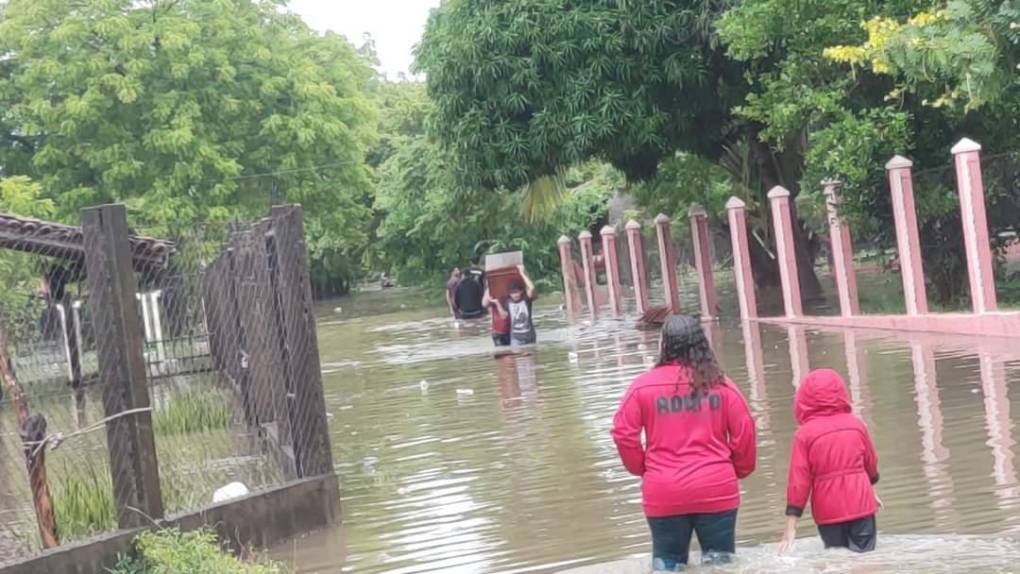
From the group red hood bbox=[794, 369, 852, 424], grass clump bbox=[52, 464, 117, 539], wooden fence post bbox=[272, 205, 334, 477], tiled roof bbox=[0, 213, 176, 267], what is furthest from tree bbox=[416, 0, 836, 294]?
red hood bbox=[794, 369, 852, 424]

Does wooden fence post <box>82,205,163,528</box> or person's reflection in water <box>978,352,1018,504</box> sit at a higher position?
wooden fence post <box>82,205,163,528</box>

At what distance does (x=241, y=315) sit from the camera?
42.8 feet

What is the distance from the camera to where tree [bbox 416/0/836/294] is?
23.7 metres

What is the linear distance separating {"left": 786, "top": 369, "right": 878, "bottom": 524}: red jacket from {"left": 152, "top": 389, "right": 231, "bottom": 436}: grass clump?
749cm

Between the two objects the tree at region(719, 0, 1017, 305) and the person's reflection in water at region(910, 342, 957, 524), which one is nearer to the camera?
the person's reflection in water at region(910, 342, 957, 524)

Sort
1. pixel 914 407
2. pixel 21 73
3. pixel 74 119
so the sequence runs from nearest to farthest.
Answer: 1. pixel 914 407
2. pixel 74 119
3. pixel 21 73

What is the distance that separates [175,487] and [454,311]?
27.5 metres

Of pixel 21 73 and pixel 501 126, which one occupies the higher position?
pixel 21 73

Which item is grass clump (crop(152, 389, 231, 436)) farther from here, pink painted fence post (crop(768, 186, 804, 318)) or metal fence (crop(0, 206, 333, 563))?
pink painted fence post (crop(768, 186, 804, 318))

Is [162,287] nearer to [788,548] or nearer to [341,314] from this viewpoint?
[788,548]

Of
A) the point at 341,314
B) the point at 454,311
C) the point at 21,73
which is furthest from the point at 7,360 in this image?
the point at 341,314

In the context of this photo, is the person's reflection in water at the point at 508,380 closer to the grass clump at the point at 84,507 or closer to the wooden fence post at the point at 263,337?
the wooden fence post at the point at 263,337

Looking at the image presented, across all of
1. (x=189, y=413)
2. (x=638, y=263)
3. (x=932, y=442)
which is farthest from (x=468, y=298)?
(x=932, y=442)

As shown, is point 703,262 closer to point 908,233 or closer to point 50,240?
point 908,233
